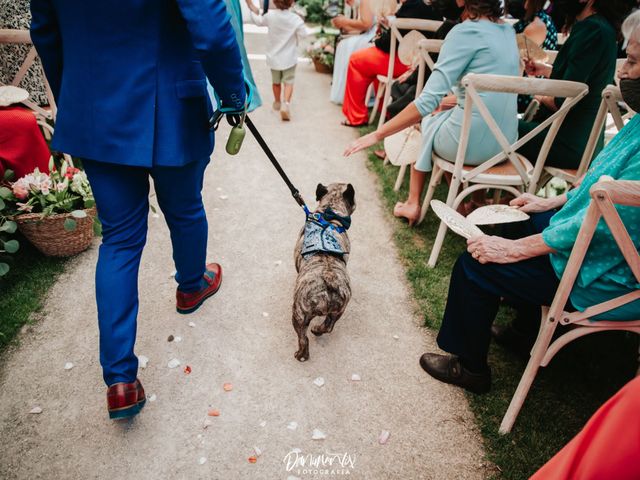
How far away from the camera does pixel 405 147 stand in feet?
13.3

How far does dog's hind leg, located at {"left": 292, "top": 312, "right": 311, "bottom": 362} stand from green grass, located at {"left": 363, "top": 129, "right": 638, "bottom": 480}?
3.10 ft

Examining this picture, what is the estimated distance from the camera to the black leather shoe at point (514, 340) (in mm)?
2658

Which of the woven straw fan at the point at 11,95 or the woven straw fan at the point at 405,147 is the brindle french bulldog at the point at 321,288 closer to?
the woven straw fan at the point at 405,147

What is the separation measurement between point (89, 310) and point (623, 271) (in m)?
3.10

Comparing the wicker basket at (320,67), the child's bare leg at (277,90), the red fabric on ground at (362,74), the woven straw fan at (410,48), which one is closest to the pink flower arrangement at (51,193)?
the woven straw fan at (410,48)

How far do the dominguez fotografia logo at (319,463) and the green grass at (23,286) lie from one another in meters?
1.91

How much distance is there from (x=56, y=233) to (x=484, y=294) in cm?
299

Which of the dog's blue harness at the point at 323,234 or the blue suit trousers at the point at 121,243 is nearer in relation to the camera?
the blue suit trousers at the point at 121,243

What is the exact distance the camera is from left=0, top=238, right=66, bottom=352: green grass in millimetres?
2646

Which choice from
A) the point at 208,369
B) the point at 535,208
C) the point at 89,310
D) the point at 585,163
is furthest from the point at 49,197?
the point at 585,163

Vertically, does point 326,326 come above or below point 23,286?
above

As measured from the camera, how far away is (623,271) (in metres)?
Answer: 1.71

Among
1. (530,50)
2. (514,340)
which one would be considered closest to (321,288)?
(514,340)

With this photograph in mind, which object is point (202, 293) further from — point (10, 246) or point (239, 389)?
point (10, 246)
